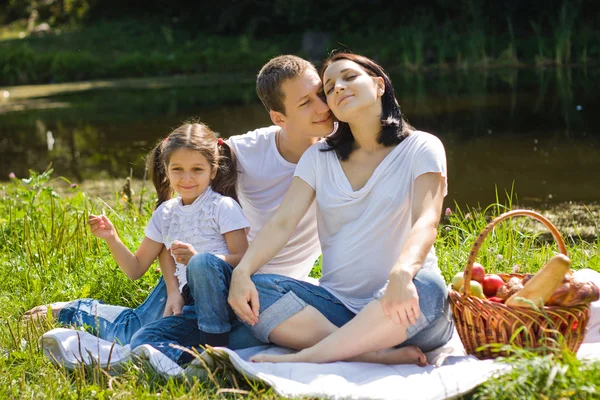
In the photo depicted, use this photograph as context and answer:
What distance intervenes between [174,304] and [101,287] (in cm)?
75

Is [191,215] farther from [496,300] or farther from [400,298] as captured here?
[496,300]

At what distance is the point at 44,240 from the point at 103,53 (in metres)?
12.5

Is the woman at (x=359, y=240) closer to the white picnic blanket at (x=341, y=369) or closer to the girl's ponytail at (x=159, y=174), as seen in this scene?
the white picnic blanket at (x=341, y=369)

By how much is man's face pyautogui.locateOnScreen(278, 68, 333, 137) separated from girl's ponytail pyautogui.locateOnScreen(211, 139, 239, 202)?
0.29m

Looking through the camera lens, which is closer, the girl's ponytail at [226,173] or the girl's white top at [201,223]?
the girl's white top at [201,223]

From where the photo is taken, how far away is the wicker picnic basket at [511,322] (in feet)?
7.66

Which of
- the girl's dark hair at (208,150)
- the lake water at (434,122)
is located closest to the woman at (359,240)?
the girl's dark hair at (208,150)

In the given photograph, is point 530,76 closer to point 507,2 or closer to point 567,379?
point 507,2

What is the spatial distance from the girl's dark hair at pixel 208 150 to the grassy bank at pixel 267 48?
967 centimetres

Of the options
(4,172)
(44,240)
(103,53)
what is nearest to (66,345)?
(44,240)

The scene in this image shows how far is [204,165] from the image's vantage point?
2.98m

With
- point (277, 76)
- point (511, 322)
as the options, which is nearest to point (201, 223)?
point (277, 76)

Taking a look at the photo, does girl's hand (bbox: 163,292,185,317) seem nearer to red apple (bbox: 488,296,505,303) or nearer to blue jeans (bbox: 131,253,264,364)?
blue jeans (bbox: 131,253,264,364)

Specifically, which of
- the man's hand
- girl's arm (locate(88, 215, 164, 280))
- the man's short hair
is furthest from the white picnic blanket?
the man's short hair
